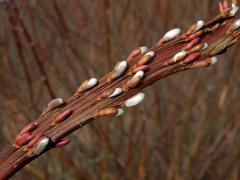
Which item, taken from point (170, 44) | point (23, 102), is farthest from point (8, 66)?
point (170, 44)

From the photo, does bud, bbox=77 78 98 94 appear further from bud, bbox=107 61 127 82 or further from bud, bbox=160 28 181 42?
bud, bbox=160 28 181 42

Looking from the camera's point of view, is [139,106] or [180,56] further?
[139,106]

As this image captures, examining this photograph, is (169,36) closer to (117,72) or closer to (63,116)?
(117,72)

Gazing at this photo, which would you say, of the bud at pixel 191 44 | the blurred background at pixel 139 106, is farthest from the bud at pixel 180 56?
the blurred background at pixel 139 106

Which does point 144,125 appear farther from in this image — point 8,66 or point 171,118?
point 8,66

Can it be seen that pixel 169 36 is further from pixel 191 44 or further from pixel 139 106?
pixel 139 106

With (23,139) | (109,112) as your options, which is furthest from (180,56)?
(23,139)

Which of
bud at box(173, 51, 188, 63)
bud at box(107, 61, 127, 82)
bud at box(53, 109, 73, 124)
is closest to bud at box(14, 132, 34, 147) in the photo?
bud at box(53, 109, 73, 124)

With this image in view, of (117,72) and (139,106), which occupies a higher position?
(139,106)

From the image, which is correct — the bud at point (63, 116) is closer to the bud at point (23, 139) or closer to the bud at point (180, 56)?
the bud at point (23, 139)
